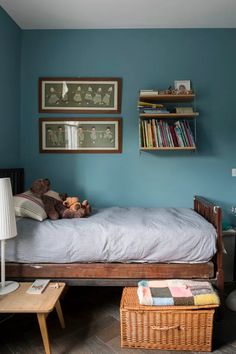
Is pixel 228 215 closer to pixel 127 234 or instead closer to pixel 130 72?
pixel 127 234

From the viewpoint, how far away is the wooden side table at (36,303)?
1.41 metres

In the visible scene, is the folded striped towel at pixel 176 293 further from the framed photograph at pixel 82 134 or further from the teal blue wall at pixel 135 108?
the framed photograph at pixel 82 134

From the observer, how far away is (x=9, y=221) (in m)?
1.60

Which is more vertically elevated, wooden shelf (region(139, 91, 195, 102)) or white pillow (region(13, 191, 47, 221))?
wooden shelf (region(139, 91, 195, 102))

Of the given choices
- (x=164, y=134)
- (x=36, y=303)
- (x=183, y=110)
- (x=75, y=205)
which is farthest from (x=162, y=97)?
(x=36, y=303)

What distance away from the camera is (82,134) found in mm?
2727

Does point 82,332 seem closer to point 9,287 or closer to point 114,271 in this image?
point 114,271

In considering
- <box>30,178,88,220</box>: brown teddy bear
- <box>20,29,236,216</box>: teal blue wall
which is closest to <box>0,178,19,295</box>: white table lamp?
<box>30,178,88,220</box>: brown teddy bear

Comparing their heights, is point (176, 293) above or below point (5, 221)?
below

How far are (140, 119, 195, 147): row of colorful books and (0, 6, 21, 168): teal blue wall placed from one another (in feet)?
4.55

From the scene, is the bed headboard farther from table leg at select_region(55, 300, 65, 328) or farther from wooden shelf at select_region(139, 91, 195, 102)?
wooden shelf at select_region(139, 91, 195, 102)

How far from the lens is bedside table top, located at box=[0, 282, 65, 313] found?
141 cm

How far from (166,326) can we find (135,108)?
210cm

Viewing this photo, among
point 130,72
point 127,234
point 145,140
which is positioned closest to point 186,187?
point 145,140
